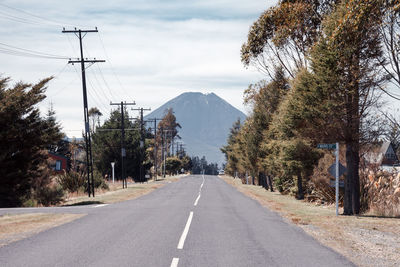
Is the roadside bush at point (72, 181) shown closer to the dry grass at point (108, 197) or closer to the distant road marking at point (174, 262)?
the dry grass at point (108, 197)

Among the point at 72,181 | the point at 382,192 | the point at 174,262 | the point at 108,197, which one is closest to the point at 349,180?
the point at 382,192

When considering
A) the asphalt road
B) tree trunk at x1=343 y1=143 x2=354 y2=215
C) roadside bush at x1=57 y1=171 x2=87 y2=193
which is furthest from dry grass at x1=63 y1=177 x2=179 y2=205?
tree trunk at x1=343 y1=143 x2=354 y2=215

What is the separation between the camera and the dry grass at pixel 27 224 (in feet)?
39.0

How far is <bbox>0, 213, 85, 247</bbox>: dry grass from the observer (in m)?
11.9

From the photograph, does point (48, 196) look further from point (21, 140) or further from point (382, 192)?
point (382, 192)

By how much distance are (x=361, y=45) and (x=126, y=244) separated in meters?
13.6

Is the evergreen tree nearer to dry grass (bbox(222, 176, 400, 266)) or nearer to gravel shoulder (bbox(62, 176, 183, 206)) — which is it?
gravel shoulder (bbox(62, 176, 183, 206))

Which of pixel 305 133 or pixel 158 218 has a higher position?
pixel 305 133

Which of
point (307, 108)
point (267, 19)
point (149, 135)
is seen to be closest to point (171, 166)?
point (149, 135)

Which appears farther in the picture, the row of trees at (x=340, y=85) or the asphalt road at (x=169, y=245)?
the row of trees at (x=340, y=85)

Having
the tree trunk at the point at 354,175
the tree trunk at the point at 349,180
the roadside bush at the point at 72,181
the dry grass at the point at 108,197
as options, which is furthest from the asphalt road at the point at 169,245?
the roadside bush at the point at 72,181

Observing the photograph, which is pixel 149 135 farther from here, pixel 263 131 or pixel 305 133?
pixel 305 133

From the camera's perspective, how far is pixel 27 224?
14.4 m

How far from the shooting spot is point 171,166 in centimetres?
12019
